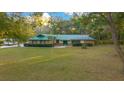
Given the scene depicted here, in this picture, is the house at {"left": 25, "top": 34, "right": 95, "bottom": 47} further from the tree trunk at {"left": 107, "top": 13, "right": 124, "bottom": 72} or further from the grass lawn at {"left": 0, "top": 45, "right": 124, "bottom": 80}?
the tree trunk at {"left": 107, "top": 13, "right": 124, "bottom": 72}

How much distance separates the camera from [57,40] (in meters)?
3.39

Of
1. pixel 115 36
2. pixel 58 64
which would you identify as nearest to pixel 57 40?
pixel 58 64

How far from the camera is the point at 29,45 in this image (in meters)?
3.40

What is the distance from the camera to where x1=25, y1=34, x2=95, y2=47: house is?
3383mm

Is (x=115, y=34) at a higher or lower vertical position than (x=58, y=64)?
higher

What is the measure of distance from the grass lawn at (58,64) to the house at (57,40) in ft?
0.23

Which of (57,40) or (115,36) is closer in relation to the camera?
(57,40)

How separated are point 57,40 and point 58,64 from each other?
32 cm

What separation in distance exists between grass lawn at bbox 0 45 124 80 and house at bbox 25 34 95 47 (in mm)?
70

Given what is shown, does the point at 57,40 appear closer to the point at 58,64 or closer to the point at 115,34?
the point at 58,64

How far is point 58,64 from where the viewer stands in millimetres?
3502

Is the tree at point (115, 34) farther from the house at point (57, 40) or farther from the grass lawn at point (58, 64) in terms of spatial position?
the house at point (57, 40)

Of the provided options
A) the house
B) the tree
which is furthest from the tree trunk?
the house
